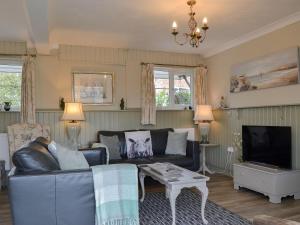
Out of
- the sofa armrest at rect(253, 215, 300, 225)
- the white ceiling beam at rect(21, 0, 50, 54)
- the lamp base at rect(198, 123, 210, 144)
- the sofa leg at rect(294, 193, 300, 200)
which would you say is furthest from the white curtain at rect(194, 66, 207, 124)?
the sofa armrest at rect(253, 215, 300, 225)

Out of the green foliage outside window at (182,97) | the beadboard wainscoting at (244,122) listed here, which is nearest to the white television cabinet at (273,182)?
the beadboard wainscoting at (244,122)

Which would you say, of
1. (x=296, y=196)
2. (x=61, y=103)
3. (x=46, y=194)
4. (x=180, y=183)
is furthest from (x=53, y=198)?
(x=296, y=196)

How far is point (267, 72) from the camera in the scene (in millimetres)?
4168

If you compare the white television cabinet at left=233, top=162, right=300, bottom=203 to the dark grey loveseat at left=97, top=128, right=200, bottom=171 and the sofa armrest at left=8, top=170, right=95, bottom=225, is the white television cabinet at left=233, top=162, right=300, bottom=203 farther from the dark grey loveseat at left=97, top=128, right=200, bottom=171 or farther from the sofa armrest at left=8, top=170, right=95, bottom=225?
the sofa armrest at left=8, top=170, right=95, bottom=225

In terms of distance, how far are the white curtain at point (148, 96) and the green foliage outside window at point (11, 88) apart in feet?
7.57

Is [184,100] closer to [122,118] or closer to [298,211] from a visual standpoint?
[122,118]

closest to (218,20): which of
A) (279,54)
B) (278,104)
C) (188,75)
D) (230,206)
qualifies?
(279,54)

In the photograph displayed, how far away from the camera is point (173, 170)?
10.8ft

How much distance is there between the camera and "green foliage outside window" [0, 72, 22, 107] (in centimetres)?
479

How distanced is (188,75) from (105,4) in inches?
121

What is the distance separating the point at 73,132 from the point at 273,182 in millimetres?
3307

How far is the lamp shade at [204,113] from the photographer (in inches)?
208

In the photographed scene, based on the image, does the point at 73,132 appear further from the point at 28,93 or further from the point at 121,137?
the point at 28,93

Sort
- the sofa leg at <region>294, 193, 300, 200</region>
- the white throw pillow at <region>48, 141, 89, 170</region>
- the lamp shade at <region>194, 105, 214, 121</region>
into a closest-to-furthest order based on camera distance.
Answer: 1. the white throw pillow at <region>48, 141, 89, 170</region>
2. the sofa leg at <region>294, 193, 300, 200</region>
3. the lamp shade at <region>194, 105, 214, 121</region>
